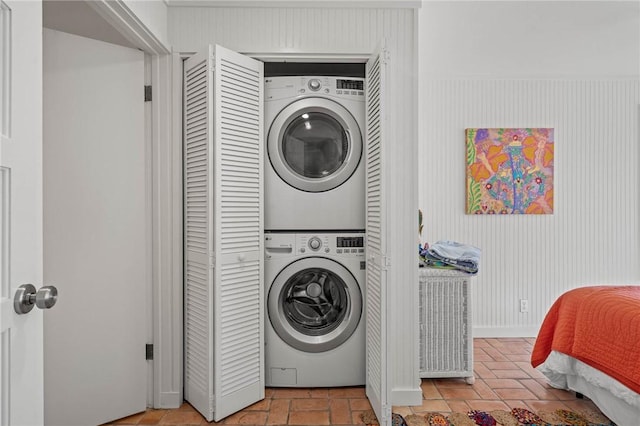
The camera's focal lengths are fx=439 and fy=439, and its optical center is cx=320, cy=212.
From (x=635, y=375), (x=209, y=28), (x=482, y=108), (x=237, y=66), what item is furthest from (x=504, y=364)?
(x=209, y=28)

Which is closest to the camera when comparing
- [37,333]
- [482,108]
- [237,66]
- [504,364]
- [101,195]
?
[37,333]

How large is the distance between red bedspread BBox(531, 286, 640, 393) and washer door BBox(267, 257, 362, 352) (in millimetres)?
1111

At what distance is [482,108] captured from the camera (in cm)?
378

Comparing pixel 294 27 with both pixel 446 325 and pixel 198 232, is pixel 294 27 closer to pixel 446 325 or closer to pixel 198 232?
pixel 198 232

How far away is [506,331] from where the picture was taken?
3.80m

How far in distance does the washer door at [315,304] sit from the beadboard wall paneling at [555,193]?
1446mm

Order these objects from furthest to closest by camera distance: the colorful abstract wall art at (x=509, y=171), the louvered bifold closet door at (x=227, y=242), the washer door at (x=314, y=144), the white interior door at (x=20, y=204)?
the colorful abstract wall art at (x=509, y=171) < the washer door at (x=314, y=144) < the louvered bifold closet door at (x=227, y=242) < the white interior door at (x=20, y=204)

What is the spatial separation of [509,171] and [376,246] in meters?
2.06

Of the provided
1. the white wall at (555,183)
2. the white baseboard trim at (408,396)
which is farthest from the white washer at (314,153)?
the white wall at (555,183)

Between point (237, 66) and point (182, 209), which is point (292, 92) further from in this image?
point (182, 209)

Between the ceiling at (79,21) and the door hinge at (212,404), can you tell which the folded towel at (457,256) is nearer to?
the door hinge at (212,404)

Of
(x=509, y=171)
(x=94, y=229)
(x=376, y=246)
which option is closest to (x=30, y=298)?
(x=94, y=229)

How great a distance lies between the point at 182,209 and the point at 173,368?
87 cm

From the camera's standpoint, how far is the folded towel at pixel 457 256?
8.97ft
